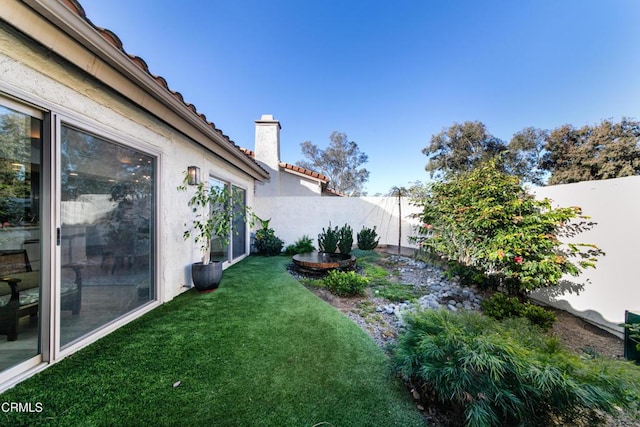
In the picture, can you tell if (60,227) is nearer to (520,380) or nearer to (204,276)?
(204,276)

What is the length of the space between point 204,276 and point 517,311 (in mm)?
5595

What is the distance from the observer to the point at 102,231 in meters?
3.07

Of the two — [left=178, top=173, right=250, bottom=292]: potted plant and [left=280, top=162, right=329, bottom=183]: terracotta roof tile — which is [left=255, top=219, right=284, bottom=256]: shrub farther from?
[left=280, top=162, right=329, bottom=183]: terracotta roof tile

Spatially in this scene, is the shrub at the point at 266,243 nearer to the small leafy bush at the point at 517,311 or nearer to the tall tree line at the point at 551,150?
the small leafy bush at the point at 517,311

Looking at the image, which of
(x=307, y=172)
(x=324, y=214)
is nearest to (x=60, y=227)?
(x=324, y=214)

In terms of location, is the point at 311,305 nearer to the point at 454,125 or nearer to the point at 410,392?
the point at 410,392

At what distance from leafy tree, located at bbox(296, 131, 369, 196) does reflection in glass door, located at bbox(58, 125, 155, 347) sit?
→ 23.9m

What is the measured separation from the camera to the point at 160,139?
13.3 ft

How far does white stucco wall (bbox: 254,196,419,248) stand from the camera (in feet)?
34.2

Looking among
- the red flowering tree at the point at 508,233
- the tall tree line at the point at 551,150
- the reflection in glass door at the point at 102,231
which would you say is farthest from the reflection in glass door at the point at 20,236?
the tall tree line at the point at 551,150

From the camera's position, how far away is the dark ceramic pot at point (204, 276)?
4637mm

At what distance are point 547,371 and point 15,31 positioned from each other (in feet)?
16.7

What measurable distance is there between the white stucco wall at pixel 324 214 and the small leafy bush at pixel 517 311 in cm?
647

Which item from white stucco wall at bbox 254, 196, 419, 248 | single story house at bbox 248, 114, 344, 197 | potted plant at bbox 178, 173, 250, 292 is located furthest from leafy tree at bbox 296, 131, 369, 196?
potted plant at bbox 178, 173, 250, 292
